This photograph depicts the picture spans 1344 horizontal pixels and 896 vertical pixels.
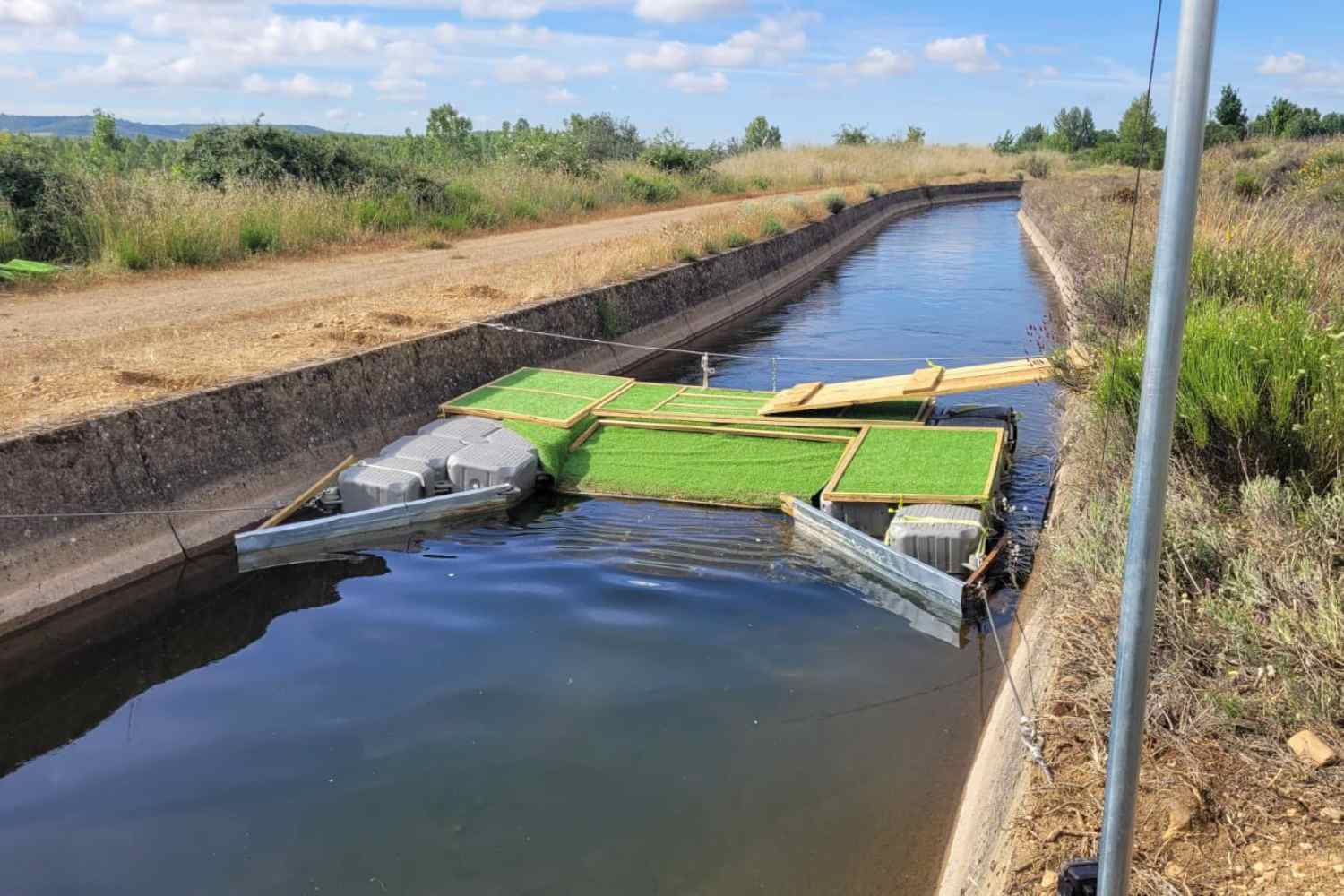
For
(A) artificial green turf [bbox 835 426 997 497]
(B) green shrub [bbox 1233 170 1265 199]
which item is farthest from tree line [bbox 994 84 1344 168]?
(A) artificial green turf [bbox 835 426 997 497]

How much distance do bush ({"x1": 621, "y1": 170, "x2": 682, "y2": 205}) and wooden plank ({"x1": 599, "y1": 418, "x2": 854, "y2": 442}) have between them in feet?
78.5

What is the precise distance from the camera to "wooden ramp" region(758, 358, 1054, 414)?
10.4 metres

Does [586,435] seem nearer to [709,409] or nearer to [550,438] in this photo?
[550,438]

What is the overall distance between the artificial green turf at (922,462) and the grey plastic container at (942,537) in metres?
0.46

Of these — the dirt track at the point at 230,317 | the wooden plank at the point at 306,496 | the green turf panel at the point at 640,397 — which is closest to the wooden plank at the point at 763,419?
the green turf panel at the point at 640,397

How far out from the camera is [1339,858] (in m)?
3.24

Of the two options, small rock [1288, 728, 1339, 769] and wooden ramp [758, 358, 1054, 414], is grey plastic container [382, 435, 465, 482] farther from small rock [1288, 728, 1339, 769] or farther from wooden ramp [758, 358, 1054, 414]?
small rock [1288, 728, 1339, 769]

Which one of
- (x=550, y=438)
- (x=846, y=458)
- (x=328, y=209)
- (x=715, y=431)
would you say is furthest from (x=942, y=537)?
(x=328, y=209)

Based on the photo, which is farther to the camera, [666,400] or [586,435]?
[666,400]

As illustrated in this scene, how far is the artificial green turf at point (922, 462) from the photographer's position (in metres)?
8.72

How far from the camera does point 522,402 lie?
11.7m

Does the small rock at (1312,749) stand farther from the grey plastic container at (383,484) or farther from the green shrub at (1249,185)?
the green shrub at (1249,185)

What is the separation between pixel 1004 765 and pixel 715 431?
6333mm

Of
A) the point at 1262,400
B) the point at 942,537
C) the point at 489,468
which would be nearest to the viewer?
the point at 1262,400
